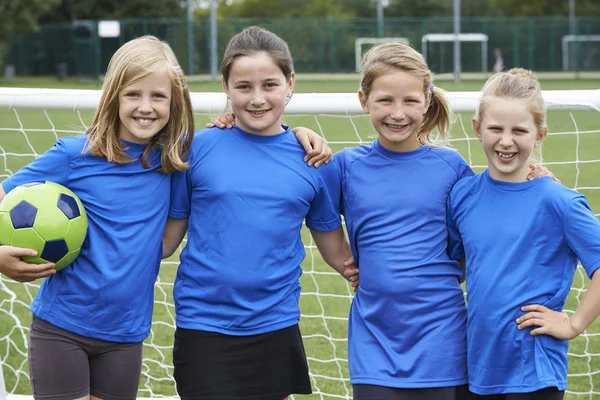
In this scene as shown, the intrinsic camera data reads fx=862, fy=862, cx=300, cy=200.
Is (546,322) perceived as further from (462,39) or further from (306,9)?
(306,9)

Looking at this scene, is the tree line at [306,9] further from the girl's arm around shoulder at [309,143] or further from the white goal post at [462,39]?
the girl's arm around shoulder at [309,143]

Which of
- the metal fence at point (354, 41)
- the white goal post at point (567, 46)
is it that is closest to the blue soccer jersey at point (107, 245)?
the metal fence at point (354, 41)

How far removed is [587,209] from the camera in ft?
8.04

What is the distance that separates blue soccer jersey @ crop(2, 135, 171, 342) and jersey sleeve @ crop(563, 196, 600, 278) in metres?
1.21

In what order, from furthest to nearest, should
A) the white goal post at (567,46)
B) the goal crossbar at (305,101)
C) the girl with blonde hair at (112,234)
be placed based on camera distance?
the white goal post at (567,46) → the goal crossbar at (305,101) → the girl with blonde hair at (112,234)

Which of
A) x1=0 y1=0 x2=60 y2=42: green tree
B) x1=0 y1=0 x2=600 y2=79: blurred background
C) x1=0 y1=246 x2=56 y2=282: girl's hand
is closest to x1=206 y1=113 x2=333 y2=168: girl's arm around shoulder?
x1=0 y1=246 x2=56 y2=282: girl's hand

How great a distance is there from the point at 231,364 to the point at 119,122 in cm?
84

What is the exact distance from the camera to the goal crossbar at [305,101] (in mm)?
3305

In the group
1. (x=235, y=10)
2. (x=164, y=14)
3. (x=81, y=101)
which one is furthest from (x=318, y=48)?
(x=81, y=101)

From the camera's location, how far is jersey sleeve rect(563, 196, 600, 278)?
238cm

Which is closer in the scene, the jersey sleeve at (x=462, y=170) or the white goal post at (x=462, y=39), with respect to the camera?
the jersey sleeve at (x=462, y=170)

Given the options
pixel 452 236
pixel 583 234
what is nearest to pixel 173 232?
pixel 452 236

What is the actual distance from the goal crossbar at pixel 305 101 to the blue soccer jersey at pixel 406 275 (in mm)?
710

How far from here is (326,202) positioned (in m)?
2.75
